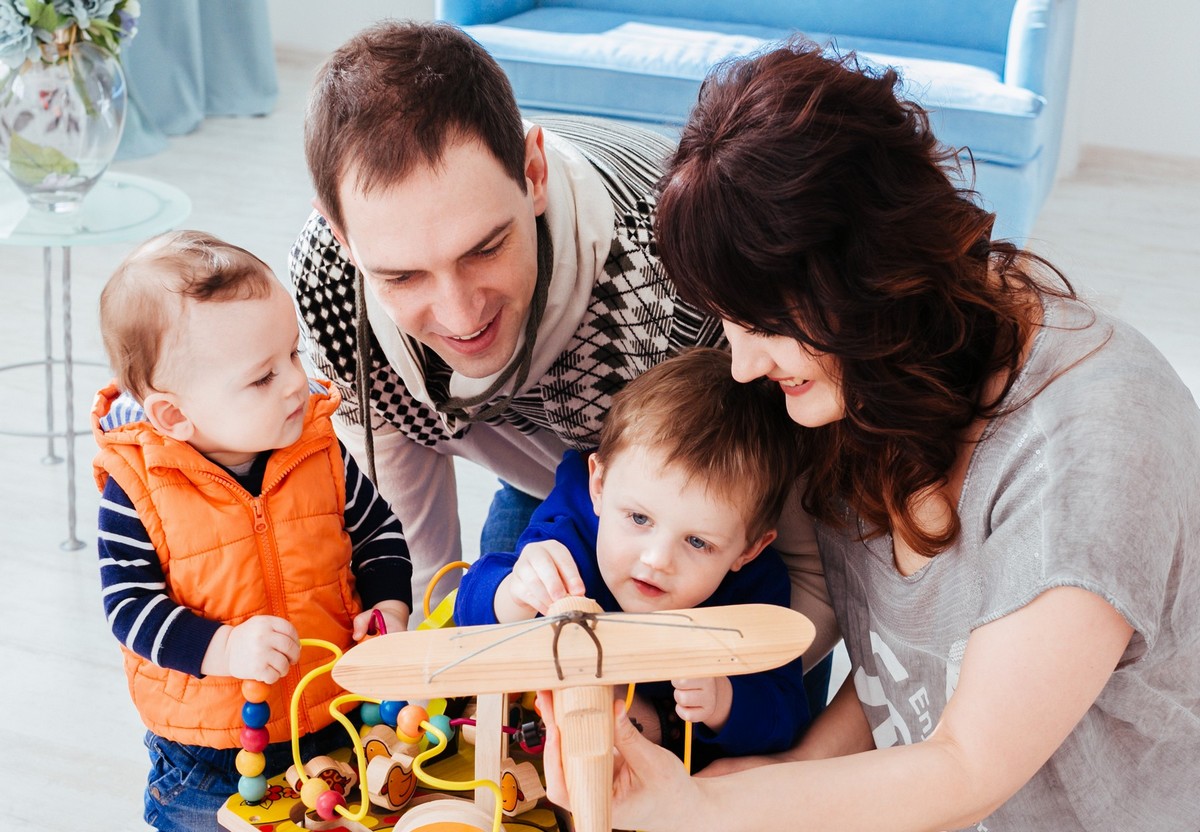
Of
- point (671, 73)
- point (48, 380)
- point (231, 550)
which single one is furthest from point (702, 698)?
point (671, 73)

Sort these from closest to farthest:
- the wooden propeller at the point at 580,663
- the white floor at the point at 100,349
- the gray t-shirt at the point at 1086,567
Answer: the wooden propeller at the point at 580,663
the gray t-shirt at the point at 1086,567
the white floor at the point at 100,349

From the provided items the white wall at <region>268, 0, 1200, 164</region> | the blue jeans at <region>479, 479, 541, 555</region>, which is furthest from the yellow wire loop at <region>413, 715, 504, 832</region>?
the white wall at <region>268, 0, 1200, 164</region>

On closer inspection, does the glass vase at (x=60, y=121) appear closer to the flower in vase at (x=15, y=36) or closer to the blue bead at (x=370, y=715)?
the flower in vase at (x=15, y=36)

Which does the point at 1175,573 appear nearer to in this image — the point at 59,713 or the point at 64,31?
the point at 59,713

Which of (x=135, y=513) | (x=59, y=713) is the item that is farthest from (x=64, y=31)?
(x=135, y=513)

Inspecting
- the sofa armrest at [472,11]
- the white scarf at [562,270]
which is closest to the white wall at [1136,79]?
the sofa armrest at [472,11]

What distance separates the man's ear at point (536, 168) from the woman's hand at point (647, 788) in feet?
1.98

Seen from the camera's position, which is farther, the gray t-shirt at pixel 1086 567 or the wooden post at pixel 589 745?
the gray t-shirt at pixel 1086 567

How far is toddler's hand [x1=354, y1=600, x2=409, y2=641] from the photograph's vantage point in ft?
3.95

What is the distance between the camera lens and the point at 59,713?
189 centimetres

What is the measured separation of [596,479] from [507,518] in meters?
0.74

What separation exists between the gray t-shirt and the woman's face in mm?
138

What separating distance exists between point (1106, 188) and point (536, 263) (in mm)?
3711

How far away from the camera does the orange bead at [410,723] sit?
A: 3.49 feet
